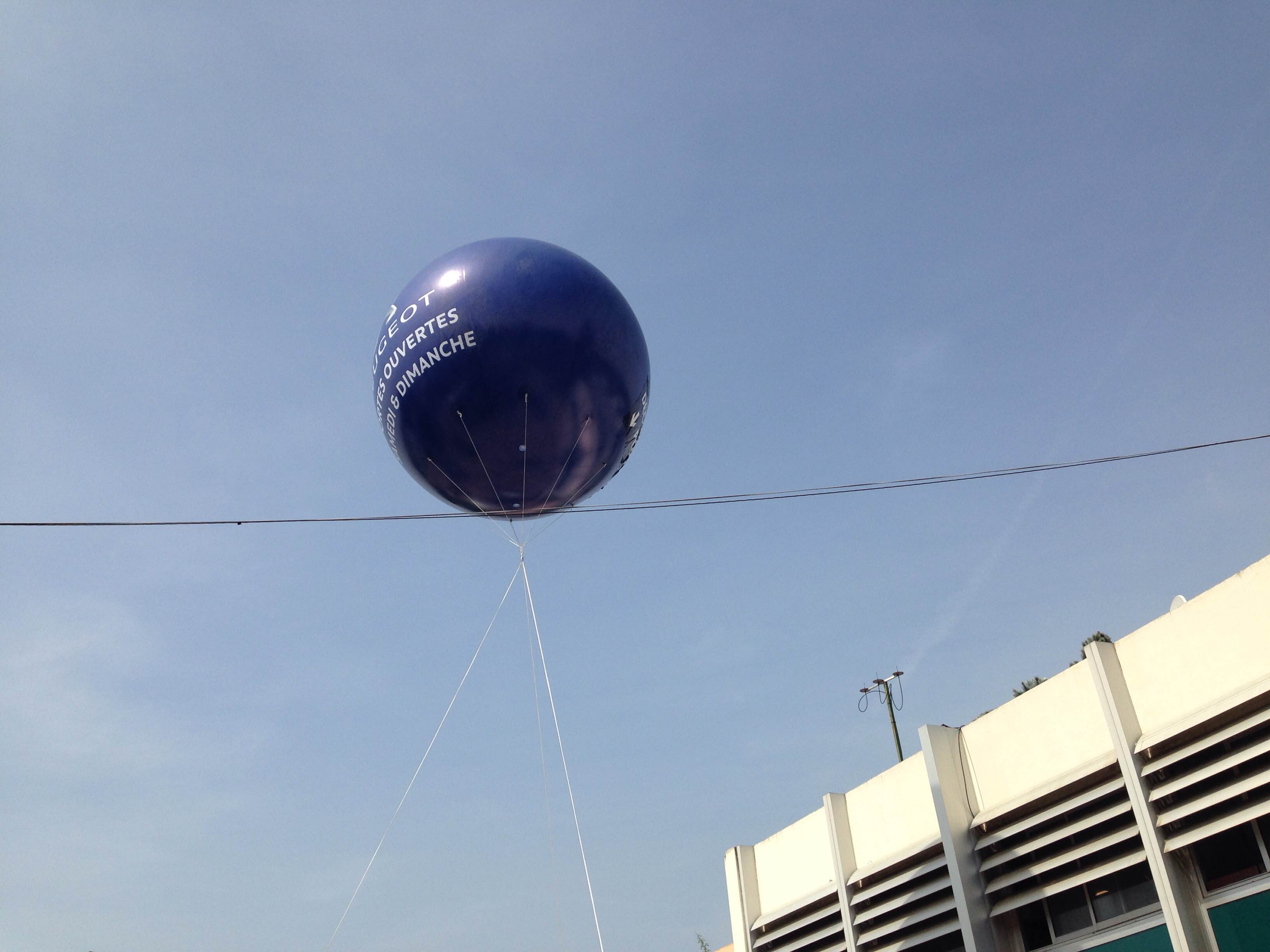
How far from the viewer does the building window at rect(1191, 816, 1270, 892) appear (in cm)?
1104

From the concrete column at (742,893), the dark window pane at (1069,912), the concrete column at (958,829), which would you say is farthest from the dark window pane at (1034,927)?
the concrete column at (742,893)

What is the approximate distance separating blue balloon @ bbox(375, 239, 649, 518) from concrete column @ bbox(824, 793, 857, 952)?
860cm

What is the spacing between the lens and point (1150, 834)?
11.7 meters

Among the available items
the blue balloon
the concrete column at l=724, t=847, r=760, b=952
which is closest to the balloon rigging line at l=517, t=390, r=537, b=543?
the blue balloon

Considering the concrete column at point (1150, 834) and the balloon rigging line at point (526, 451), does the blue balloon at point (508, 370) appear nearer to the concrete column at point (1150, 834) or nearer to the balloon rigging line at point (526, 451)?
the balloon rigging line at point (526, 451)

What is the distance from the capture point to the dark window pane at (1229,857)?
36.4ft

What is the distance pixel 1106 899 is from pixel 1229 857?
6.43 ft

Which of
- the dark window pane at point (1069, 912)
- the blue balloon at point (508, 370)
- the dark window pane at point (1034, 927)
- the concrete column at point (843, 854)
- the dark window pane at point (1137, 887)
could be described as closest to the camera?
the blue balloon at point (508, 370)

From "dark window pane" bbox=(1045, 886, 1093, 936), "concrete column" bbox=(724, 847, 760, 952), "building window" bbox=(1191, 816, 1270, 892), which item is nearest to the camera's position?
"building window" bbox=(1191, 816, 1270, 892)

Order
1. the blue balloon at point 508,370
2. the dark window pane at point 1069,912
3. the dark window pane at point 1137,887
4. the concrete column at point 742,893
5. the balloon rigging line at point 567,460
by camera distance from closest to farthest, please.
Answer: the blue balloon at point 508,370
the balloon rigging line at point 567,460
the dark window pane at point 1137,887
the dark window pane at point 1069,912
the concrete column at point 742,893

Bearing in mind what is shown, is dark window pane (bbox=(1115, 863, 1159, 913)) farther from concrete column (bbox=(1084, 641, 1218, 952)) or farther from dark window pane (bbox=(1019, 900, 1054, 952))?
dark window pane (bbox=(1019, 900, 1054, 952))

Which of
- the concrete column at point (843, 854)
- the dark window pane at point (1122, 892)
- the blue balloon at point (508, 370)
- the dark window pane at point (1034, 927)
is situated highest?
the blue balloon at point (508, 370)

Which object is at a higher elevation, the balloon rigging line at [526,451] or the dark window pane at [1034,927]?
the balloon rigging line at [526,451]

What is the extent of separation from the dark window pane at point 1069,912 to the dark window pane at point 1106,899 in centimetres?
14
